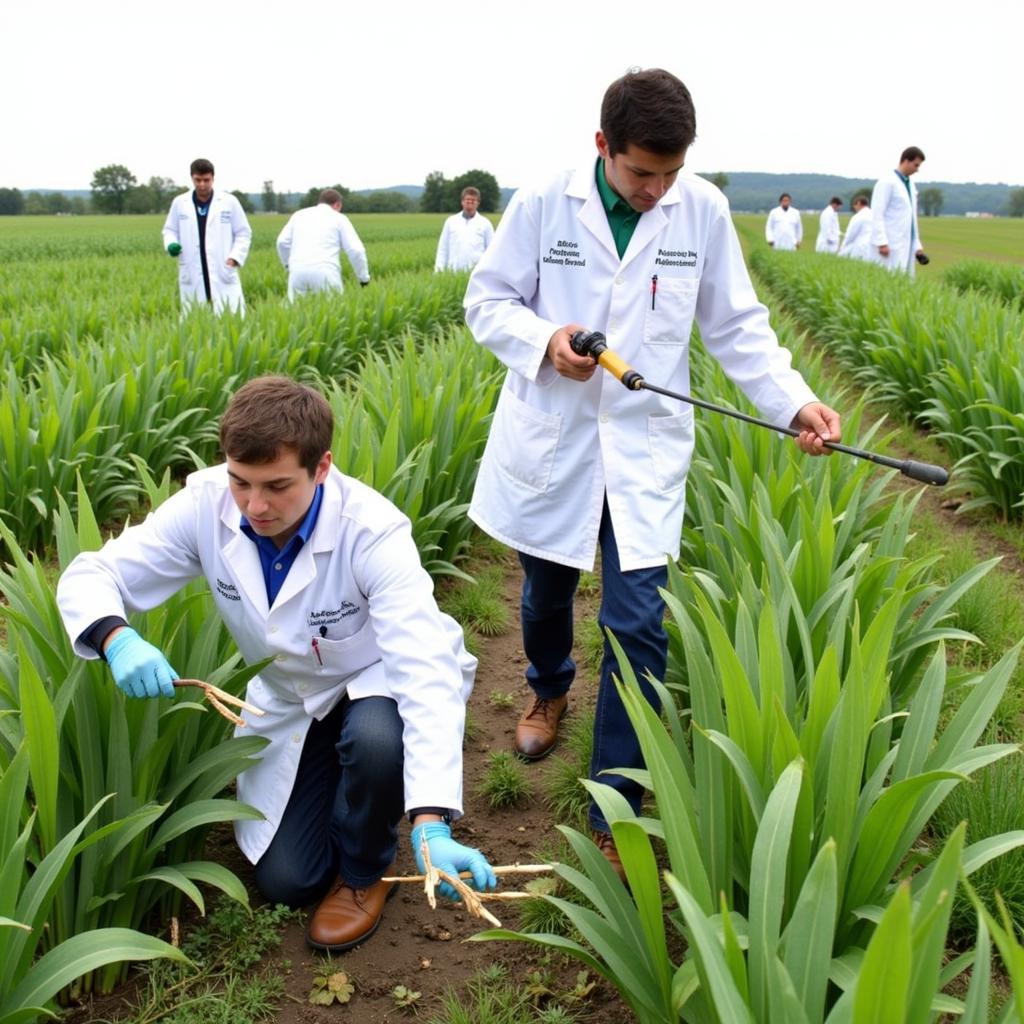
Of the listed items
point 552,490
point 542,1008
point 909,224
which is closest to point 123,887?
point 542,1008

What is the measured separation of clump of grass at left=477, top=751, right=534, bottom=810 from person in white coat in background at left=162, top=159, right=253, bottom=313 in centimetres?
682

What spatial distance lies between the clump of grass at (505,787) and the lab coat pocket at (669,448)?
0.83m

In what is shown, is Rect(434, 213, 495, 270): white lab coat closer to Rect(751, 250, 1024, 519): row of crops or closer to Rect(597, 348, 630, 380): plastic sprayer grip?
Rect(751, 250, 1024, 519): row of crops

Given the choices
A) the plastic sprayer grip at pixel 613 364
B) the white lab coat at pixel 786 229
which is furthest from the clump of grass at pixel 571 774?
the white lab coat at pixel 786 229

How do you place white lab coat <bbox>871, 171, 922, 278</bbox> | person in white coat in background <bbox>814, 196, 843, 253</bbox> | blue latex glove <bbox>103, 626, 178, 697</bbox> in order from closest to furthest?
1. blue latex glove <bbox>103, 626, 178, 697</bbox>
2. white lab coat <bbox>871, 171, 922, 278</bbox>
3. person in white coat in background <bbox>814, 196, 843, 253</bbox>

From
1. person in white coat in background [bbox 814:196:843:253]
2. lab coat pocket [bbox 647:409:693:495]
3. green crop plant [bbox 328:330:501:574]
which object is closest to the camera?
lab coat pocket [bbox 647:409:693:495]

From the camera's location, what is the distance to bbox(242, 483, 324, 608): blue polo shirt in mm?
2006

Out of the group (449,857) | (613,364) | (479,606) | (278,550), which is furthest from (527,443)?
(479,606)

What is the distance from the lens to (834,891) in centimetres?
123

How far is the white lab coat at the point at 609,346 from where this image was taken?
235 cm

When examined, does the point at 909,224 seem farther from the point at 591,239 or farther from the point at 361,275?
the point at 591,239

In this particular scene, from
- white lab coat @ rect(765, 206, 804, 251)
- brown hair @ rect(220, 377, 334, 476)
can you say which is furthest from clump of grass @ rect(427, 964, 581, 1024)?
white lab coat @ rect(765, 206, 804, 251)

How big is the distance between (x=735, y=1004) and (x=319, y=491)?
4.13ft

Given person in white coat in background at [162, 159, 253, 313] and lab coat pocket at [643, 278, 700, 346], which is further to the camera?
person in white coat in background at [162, 159, 253, 313]
